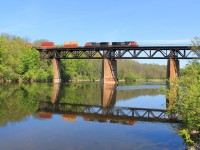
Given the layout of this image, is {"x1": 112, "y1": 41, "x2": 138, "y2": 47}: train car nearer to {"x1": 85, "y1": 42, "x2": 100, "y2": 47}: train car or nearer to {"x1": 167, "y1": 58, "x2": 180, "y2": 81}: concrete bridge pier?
{"x1": 85, "y1": 42, "x2": 100, "y2": 47}: train car

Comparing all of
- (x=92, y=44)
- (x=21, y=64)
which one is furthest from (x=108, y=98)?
(x=92, y=44)

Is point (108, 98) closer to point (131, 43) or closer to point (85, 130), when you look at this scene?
point (85, 130)

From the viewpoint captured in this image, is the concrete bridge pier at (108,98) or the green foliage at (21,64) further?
the green foliage at (21,64)

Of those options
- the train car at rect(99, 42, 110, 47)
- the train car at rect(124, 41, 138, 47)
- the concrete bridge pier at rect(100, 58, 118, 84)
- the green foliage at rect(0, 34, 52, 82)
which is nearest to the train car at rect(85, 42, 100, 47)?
the train car at rect(99, 42, 110, 47)

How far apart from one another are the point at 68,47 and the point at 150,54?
92.5 ft

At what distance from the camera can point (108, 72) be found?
96.6 meters

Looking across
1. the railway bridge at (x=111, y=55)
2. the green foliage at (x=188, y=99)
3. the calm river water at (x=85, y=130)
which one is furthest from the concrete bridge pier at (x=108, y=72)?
the green foliage at (x=188, y=99)

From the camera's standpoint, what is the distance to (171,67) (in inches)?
3344

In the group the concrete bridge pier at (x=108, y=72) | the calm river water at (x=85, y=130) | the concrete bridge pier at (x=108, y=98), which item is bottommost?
the calm river water at (x=85, y=130)

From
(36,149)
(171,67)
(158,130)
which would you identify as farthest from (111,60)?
→ (36,149)

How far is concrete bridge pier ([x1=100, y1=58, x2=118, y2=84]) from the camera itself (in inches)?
3780

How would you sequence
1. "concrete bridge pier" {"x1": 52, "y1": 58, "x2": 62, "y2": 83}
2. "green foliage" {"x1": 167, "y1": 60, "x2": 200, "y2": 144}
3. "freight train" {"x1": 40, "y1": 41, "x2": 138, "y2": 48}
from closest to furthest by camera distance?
"green foliage" {"x1": 167, "y1": 60, "x2": 200, "y2": 144} < "freight train" {"x1": 40, "y1": 41, "x2": 138, "y2": 48} < "concrete bridge pier" {"x1": 52, "y1": 58, "x2": 62, "y2": 83}

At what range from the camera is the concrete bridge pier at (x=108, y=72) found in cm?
9600

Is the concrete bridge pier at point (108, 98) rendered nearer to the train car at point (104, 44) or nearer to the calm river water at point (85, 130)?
the calm river water at point (85, 130)
